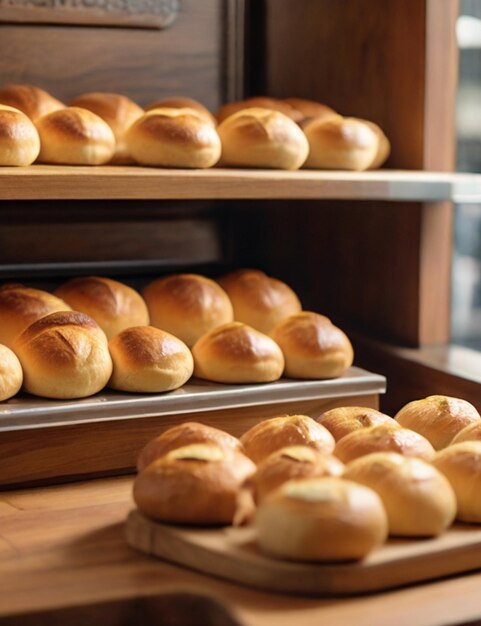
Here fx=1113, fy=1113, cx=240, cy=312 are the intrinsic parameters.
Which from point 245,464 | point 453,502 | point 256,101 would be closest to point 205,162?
point 256,101

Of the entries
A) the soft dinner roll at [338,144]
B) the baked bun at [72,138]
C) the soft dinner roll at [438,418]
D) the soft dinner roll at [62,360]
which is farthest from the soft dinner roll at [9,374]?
the soft dinner roll at [338,144]

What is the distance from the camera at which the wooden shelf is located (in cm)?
182

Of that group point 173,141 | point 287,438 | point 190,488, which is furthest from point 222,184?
point 190,488

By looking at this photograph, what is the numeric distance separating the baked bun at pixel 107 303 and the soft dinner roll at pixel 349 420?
53 cm

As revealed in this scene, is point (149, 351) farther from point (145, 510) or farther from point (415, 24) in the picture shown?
point (415, 24)

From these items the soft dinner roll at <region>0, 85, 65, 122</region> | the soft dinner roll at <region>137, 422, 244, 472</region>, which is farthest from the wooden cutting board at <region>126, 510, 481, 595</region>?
the soft dinner roll at <region>0, 85, 65, 122</region>

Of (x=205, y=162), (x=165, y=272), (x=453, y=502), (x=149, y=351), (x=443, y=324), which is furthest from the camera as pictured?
(x=165, y=272)

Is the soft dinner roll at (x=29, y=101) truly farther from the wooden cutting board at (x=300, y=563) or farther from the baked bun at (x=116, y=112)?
the wooden cutting board at (x=300, y=563)

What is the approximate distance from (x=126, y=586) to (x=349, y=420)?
20.3 inches

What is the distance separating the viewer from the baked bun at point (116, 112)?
7.04ft

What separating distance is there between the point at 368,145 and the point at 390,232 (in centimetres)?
27

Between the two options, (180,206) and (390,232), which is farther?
→ (180,206)

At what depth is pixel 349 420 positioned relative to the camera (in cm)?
172

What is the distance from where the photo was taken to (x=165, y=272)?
8.50 feet
